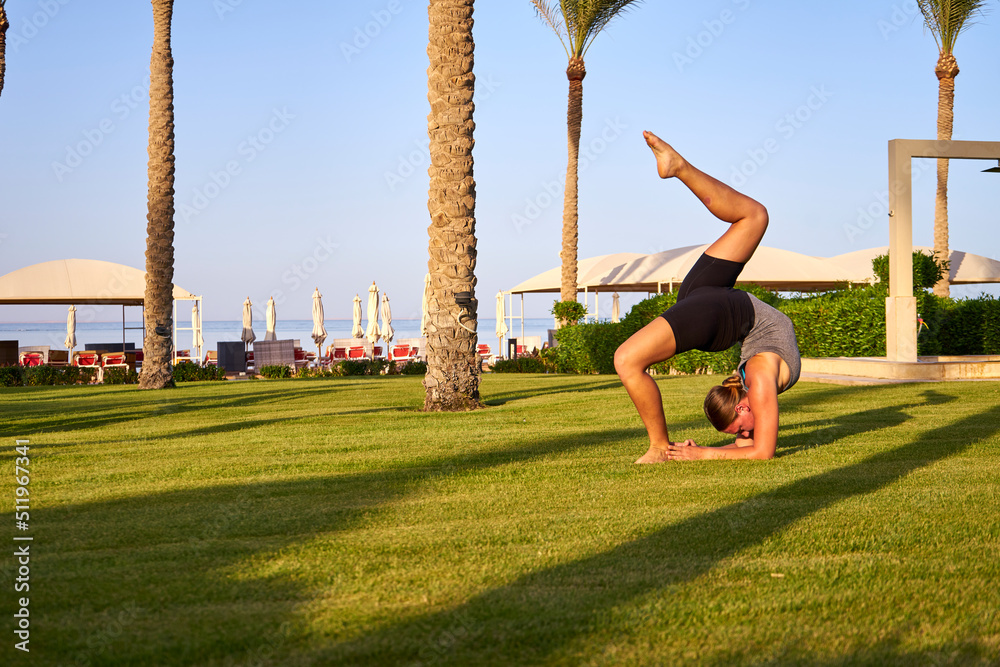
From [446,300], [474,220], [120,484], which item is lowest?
[120,484]

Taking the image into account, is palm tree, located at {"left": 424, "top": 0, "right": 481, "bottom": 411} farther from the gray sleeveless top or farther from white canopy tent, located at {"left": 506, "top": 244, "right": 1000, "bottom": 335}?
white canopy tent, located at {"left": 506, "top": 244, "right": 1000, "bottom": 335}

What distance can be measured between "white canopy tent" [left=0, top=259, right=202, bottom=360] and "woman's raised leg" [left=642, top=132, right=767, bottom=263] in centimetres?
1973

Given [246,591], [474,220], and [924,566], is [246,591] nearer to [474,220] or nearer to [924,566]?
[924,566]

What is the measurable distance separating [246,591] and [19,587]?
68cm

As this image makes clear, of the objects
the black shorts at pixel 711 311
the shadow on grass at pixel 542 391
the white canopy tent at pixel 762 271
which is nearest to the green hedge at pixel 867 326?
the shadow on grass at pixel 542 391

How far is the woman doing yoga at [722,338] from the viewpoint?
4578 millimetres

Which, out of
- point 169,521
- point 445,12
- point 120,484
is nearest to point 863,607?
point 169,521

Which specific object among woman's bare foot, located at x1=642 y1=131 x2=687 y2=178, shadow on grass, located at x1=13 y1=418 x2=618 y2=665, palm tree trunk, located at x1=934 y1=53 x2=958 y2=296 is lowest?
shadow on grass, located at x1=13 y1=418 x2=618 y2=665

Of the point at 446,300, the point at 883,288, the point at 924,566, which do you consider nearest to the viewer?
the point at 924,566

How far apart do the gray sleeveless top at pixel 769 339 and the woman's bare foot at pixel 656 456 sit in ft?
2.04

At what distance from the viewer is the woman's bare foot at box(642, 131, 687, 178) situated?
4.50 m

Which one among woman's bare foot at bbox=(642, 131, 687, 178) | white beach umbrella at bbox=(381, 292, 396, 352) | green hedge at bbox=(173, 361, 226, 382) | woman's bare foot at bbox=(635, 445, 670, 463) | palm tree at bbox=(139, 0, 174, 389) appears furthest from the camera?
white beach umbrella at bbox=(381, 292, 396, 352)

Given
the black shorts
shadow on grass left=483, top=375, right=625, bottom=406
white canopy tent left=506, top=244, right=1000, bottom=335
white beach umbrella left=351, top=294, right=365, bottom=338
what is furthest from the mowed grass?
white beach umbrella left=351, top=294, right=365, bottom=338

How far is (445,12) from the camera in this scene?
9523 millimetres
